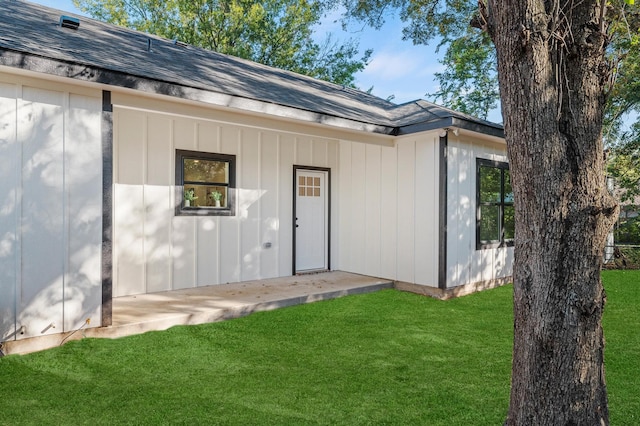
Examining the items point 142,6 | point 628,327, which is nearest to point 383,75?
point 142,6

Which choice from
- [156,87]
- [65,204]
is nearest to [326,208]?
[156,87]

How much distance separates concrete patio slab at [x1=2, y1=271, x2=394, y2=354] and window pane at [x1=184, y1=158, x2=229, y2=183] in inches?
59.4

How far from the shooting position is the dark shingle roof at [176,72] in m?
3.45

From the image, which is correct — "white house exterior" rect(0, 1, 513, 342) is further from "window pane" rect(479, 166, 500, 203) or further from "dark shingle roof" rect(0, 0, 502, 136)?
"window pane" rect(479, 166, 500, 203)

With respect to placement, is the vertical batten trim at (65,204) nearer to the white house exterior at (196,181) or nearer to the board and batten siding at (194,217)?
the white house exterior at (196,181)

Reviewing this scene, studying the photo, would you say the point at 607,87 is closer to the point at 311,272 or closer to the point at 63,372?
the point at 63,372

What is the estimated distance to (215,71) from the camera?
5.48 metres

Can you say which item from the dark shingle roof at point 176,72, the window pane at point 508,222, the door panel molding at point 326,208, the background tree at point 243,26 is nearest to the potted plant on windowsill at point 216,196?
the door panel molding at point 326,208

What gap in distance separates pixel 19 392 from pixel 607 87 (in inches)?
148

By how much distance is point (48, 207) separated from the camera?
11.5 ft

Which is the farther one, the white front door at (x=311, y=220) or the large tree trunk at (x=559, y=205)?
the white front door at (x=311, y=220)

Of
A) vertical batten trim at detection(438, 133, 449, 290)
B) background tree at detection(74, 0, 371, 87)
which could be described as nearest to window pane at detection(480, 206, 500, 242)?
vertical batten trim at detection(438, 133, 449, 290)

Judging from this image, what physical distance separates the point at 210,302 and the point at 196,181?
71.5 inches

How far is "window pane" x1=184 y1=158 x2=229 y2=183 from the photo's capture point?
18.9ft
